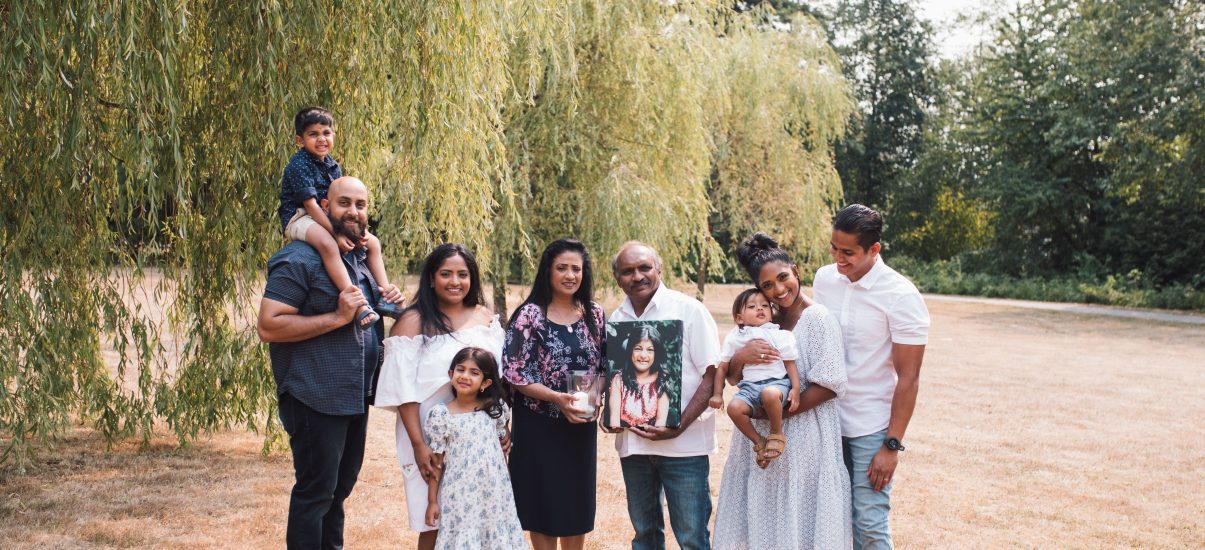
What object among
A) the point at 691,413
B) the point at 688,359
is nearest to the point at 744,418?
the point at 691,413

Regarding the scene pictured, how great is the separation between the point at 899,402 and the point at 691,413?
72 centimetres

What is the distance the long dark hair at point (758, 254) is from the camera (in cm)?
337

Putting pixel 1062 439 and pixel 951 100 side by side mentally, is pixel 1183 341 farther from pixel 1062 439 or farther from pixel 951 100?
pixel 951 100

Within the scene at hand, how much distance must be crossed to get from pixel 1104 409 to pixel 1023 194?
19.6 m

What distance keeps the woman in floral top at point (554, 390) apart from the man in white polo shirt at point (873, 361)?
905mm

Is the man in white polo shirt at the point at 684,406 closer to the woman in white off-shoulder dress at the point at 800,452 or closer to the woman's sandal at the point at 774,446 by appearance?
the woman in white off-shoulder dress at the point at 800,452

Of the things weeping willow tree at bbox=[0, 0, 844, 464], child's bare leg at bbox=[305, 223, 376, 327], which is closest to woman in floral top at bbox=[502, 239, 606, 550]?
child's bare leg at bbox=[305, 223, 376, 327]

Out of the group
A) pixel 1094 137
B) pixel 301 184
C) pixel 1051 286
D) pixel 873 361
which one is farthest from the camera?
pixel 1051 286

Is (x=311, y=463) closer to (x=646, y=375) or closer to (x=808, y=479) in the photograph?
(x=646, y=375)

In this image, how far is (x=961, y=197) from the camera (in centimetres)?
3400

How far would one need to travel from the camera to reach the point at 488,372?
3.44m

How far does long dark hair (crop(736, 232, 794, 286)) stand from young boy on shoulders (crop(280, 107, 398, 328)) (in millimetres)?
1329

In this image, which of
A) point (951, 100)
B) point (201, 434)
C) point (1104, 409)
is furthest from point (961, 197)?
point (201, 434)

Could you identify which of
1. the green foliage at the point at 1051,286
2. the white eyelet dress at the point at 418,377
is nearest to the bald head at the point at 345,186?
the white eyelet dress at the point at 418,377
